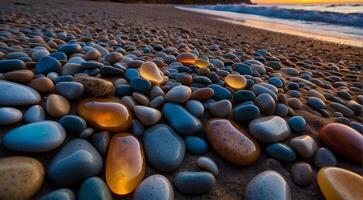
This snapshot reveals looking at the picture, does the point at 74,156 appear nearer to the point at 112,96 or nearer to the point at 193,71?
the point at 112,96

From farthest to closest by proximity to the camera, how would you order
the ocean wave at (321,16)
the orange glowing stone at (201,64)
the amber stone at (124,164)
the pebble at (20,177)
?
1. the ocean wave at (321,16)
2. the orange glowing stone at (201,64)
3. the amber stone at (124,164)
4. the pebble at (20,177)

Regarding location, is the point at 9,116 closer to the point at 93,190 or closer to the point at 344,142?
the point at 93,190

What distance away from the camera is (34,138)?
3.28 feet

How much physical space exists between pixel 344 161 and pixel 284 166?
0.30 m

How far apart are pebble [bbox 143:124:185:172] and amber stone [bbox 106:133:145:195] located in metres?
0.04

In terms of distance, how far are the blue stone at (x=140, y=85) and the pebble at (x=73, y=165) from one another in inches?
18.8

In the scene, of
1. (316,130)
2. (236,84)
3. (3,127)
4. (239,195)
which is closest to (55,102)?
(3,127)

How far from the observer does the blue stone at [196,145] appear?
3.85 ft

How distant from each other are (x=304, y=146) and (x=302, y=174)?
15cm

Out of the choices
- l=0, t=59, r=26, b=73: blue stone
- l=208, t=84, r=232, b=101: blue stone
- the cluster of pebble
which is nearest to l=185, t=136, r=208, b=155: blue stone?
the cluster of pebble

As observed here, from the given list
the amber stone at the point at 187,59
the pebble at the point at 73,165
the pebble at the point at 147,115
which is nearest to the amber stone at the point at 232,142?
the pebble at the point at 147,115

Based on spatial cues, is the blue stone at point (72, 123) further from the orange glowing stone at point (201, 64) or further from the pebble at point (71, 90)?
the orange glowing stone at point (201, 64)

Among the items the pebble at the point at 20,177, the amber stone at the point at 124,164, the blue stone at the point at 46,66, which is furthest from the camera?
the blue stone at the point at 46,66

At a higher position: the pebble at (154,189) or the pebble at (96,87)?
the pebble at (96,87)
